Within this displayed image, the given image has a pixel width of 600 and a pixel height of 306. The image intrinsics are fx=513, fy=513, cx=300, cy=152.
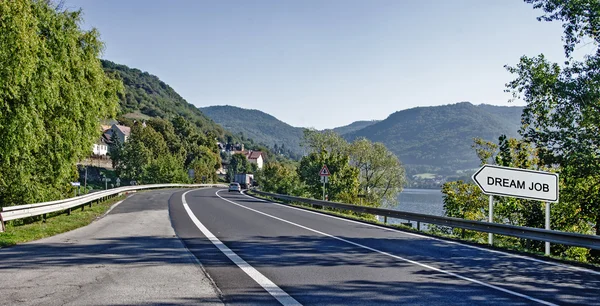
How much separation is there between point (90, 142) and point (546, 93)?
20875 mm

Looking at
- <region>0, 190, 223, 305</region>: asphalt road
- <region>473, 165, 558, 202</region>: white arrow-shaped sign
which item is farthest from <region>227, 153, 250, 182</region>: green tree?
<region>0, 190, 223, 305</region>: asphalt road

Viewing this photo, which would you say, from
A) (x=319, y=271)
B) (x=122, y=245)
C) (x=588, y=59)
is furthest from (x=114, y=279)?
(x=588, y=59)

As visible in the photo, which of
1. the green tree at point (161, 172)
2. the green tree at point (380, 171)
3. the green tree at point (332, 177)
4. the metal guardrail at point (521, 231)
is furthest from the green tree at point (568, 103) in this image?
the green tree at point (161, 172)

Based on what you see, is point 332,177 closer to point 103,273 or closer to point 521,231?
point 521,231

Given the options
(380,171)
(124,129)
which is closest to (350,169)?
(380,171)

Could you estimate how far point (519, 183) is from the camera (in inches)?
584

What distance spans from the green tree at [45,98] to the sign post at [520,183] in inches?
581

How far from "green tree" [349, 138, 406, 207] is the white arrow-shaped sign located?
6376 centimetres

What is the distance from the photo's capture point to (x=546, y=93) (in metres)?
19.1

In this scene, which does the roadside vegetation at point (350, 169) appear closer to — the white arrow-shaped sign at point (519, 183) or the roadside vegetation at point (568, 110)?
the roadside vegetation at point (568, 110)

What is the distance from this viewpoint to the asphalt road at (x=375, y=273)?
22.5 feet

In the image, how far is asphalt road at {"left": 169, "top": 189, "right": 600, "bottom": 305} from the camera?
687 centimetres

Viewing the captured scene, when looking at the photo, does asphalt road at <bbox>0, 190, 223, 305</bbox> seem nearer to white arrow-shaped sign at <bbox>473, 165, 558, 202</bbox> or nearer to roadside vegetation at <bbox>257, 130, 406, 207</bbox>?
white arrow-shaped sign at <bbox>473, 165, 558, 202</bbox>

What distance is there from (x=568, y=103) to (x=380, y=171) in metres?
62.8
